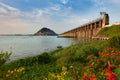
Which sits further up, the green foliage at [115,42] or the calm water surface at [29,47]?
the green foliage at [115,42]

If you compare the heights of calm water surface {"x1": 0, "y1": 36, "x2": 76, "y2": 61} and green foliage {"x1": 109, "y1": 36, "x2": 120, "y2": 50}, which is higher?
green foliage {"x1": 109, "y1": 36, "x2": 120, "y2": 50}

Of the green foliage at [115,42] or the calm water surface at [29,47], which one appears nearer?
the green foliage at [115,42]

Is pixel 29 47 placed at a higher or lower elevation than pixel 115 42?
lower

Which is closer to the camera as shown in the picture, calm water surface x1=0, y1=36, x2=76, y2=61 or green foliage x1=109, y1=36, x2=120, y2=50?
green foliage x1=109, y1=36, x2=120, y2=50

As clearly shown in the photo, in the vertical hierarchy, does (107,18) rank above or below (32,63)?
above

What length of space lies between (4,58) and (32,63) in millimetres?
9318

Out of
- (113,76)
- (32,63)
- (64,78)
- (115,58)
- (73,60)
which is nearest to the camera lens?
(113,76)

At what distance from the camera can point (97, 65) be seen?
10.8 metres

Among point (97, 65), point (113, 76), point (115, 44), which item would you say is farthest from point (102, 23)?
point (113, 76)

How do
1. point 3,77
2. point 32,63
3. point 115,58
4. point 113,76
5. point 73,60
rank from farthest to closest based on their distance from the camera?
point 32,63, point 73,60, point 115,58, point 3,77, point 113,76

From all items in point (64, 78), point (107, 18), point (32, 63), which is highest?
point (107, 18)

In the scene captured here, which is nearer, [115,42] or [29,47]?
[115,42]

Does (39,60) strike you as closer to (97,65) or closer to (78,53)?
(78,53)

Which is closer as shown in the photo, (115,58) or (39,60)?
(115,58)
